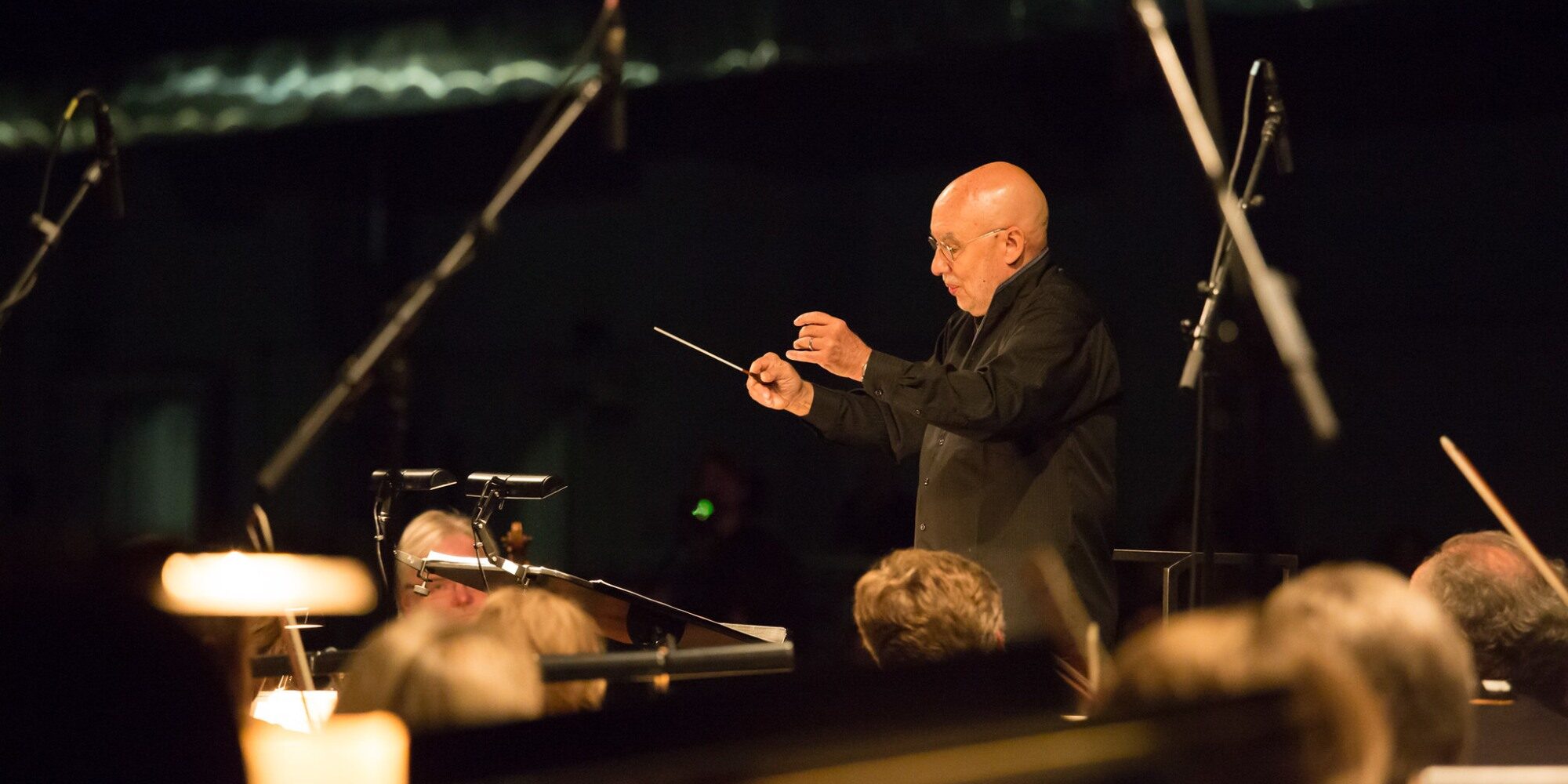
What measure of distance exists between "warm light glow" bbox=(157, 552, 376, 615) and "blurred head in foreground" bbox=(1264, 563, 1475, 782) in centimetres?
76

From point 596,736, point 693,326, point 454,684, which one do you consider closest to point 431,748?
point 596,736

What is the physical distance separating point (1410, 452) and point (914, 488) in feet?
6.27

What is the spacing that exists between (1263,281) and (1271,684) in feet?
2.52

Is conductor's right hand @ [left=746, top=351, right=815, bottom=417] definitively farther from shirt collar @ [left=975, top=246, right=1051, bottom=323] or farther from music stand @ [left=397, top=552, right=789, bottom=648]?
music stand @ [left=397, top=552, right=789, bottom=648]

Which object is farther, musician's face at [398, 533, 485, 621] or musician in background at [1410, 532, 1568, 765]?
musician's face at [398, 533, 485, 621]

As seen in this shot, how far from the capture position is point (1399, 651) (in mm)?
1128

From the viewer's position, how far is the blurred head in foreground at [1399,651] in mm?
1118

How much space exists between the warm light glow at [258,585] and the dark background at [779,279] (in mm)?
1028

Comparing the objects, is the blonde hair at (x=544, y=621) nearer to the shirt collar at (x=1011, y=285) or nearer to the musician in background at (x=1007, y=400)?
the musician in background at (x=1007, y=400)

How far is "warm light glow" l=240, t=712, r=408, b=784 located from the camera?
115 centimetres

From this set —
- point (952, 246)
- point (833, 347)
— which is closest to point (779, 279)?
point (952, 246)

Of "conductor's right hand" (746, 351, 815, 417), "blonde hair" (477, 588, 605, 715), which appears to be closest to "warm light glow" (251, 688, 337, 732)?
"blonde hair" (477, 588, 605, 715)

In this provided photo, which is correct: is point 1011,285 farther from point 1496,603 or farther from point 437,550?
Answer: point 437,550

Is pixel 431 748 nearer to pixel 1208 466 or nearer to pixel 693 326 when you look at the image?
pixel 1208 466
